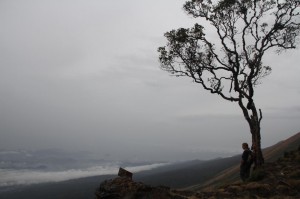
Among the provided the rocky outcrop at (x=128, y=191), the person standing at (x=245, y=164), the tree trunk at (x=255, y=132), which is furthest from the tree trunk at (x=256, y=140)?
the rocky outcrop at (x=128, y=191)

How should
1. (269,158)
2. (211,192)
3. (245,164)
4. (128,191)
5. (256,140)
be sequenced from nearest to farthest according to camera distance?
1. (128,191)
2. (211,192)
3. (245,164)
4. (256,140)
5. (269,158)

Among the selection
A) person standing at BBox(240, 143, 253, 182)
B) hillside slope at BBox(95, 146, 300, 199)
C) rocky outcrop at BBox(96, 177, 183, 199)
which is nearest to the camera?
rocky outcrop at BBox(96, 177, 183, 199)

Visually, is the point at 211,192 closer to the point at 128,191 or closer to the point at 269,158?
the point at 128,191

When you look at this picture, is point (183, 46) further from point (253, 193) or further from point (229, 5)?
point (253, 193)

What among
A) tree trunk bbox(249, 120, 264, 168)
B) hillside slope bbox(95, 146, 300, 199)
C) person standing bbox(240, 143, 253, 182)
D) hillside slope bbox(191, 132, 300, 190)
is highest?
hillside slope bbox(191, 132, 300, 190)

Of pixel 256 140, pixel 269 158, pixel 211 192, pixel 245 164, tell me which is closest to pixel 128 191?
pixel 211 192

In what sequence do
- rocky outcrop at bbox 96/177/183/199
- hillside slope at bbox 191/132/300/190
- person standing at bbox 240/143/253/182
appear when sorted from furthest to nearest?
hillside slope at bbox 191/132/300/190, person standing at bbox 240/143/253/182, rocky outcrop at bbox 96/177/183/199

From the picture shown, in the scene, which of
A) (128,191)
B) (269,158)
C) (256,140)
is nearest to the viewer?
(128,191)

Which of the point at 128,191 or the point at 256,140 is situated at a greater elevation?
the point at 256,140

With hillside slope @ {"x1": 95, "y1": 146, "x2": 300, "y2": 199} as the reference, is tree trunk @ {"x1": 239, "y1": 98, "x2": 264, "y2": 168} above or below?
above

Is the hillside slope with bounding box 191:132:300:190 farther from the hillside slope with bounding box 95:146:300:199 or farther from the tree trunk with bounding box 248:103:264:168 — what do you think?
the hillside slope with bounding box 95:146:300:199

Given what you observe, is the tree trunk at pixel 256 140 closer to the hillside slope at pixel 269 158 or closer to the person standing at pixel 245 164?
the person standing at pixel 245 164

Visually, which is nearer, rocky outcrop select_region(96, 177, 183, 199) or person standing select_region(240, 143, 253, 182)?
rocky outcrop select_region(96, 177, 183, 199)

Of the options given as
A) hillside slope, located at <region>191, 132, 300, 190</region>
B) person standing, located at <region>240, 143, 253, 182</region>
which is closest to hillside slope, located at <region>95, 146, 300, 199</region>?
person standing, located at <region>240, 143, 253, 182</region>
